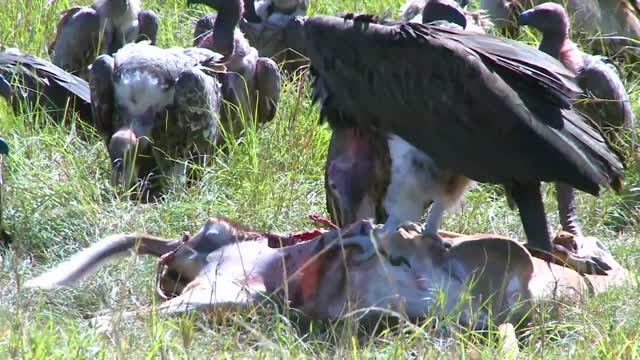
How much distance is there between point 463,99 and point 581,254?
70 cm

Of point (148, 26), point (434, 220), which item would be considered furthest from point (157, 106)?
point (434, 220)

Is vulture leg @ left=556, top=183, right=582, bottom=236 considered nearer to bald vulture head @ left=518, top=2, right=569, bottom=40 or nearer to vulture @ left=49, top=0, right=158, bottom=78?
bald vulture head @ left=518, top=2, right=569, bottom=40

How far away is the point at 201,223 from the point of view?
19.1 ft

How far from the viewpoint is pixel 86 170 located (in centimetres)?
650

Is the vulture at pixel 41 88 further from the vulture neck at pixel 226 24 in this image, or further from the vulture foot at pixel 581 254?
the vulture foot at pixel 581 254

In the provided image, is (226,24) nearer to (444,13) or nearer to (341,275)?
(444,13)

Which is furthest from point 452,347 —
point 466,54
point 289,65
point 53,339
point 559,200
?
point 289,65

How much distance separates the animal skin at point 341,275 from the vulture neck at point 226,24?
10.1 feet

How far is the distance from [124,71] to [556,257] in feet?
9.02

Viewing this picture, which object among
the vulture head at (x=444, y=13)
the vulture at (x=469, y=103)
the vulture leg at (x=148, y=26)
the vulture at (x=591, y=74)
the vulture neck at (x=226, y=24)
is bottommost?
the vulture leg at (x=148, y=26)

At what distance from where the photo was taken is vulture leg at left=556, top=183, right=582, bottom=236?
5.87 meters

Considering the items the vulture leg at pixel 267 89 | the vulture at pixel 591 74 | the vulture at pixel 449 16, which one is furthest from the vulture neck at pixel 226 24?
the vulture at pixel 591 74

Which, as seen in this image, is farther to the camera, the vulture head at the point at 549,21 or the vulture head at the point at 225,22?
the vulture head at the point at 225,22

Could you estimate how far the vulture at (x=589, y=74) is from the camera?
21.5 ft
